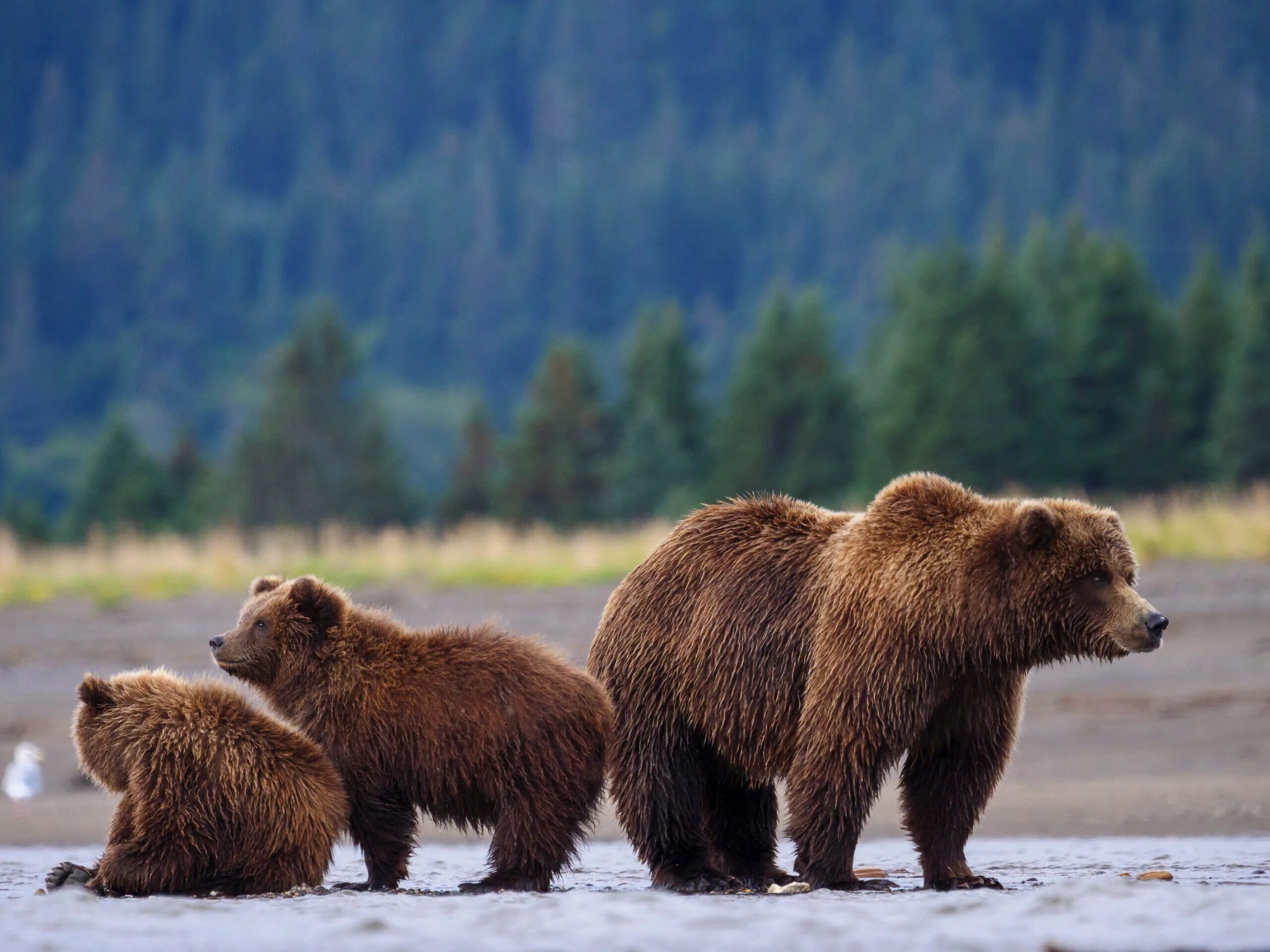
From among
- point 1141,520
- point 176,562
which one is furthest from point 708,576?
point 176,562

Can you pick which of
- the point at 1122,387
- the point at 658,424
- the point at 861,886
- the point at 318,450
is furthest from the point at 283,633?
the point at 318,450

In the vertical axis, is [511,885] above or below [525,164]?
below

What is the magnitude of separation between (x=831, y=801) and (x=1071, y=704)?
7.92 metres

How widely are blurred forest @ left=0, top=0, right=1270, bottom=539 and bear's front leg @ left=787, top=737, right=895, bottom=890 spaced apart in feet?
130

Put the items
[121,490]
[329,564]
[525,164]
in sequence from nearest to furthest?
[329,564], [121,490], [525,164]

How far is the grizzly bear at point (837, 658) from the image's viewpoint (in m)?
7.23

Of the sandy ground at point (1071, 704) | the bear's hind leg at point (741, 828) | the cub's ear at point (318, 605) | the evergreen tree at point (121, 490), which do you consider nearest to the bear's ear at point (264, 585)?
the cub's ear at point (318, 605)

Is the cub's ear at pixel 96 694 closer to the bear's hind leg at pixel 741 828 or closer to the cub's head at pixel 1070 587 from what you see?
the bear's hind leg at pixel 741 828

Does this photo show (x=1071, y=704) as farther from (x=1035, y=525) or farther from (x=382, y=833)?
(x=382, y=833)

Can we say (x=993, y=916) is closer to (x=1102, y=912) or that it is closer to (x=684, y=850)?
(x=1102, y=912)

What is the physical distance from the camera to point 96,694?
7887 mm

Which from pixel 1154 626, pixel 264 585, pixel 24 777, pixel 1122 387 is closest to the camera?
pixel 1154 626

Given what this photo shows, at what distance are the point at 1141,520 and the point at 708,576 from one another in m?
16.0

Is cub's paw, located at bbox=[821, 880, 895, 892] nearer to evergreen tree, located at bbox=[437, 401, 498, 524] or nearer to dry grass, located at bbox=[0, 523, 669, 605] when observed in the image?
dry grass, located at bbox=[0, 523, 669, 605]
